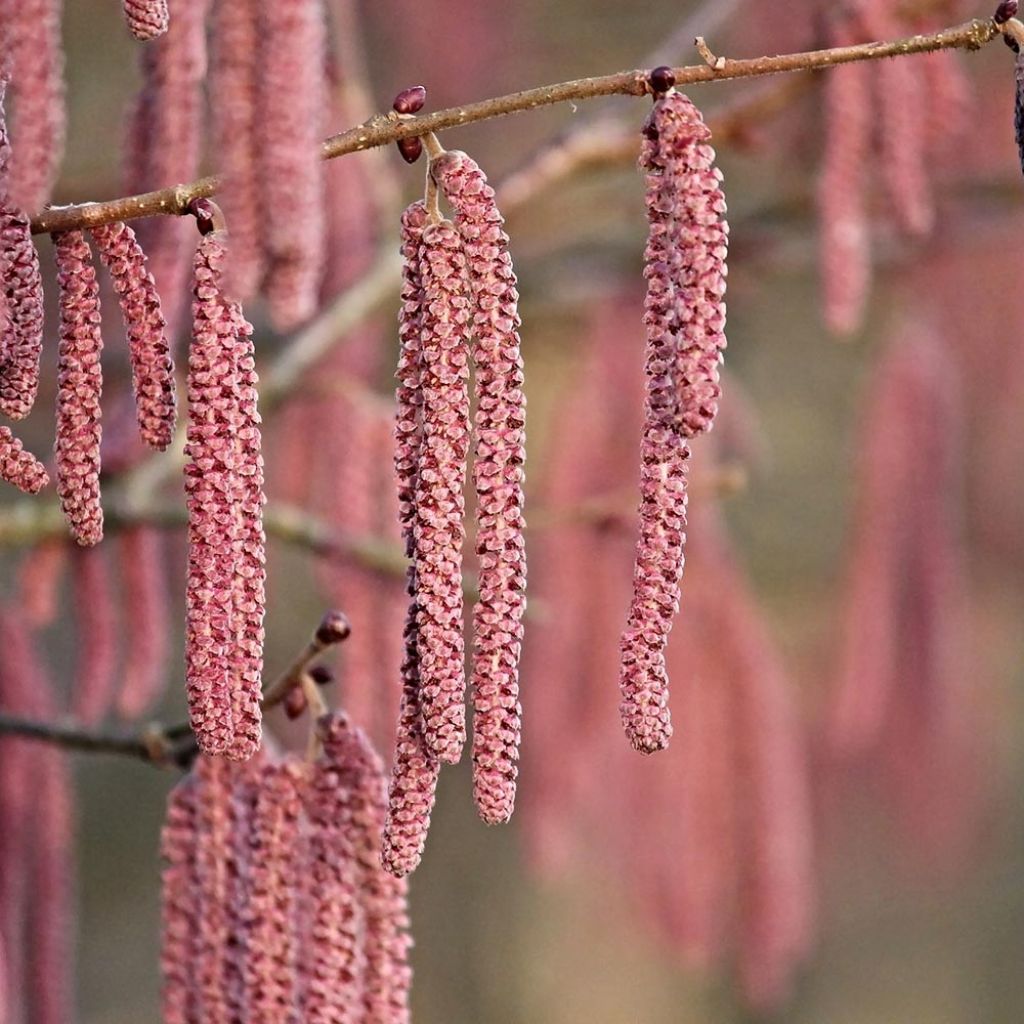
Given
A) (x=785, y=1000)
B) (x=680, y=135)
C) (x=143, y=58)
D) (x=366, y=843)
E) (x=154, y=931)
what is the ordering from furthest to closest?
(x=154, y=931)
(x=785, y=1000)
(x=143, y=58)
(x=366, y=843)
(x=680, y=135)

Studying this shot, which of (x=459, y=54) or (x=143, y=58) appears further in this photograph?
(x=459, y=54)

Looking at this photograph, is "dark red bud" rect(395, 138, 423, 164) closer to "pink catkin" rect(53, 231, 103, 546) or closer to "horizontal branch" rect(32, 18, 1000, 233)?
"horizontal branch" rect(32, 18, 1000, 233)

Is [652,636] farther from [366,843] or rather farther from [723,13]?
[723,13]

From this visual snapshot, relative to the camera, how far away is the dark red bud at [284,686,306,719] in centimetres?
91

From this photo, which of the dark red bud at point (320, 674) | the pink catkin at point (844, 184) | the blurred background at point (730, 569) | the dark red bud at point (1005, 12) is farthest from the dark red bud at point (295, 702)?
the pink catkin at point (844, 184)

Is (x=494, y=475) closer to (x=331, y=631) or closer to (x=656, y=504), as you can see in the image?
(x=656, y=504)

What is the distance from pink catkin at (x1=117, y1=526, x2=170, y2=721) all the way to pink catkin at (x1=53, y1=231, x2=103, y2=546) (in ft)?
1.80

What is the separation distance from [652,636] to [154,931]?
342 cm

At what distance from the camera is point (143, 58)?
0.94 metres

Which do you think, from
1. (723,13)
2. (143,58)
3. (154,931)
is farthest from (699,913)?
(154,931)

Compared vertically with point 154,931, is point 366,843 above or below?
below

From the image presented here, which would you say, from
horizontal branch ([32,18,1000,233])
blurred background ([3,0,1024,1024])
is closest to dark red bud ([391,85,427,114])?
horizontal branch ([32,18,1000,233])

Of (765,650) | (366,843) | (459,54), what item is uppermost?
(459,54)

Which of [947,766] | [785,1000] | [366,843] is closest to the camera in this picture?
[366,843]
